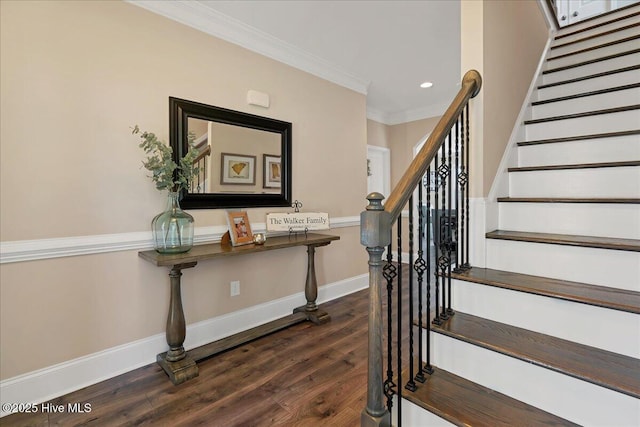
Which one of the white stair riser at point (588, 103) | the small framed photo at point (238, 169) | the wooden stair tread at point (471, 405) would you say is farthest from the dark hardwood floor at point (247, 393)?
the white stair riser at point (588, 103)

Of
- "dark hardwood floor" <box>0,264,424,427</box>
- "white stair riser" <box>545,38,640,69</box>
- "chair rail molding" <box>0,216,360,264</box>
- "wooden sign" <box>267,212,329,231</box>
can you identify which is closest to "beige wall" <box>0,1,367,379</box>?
"chair rail molding" <box>0,216,360,264</box>

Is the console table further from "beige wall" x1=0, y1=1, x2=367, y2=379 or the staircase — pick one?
the staircase

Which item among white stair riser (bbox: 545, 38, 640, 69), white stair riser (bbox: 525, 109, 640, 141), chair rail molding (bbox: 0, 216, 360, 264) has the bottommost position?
chair rail molding (bbox: 0, 216, 360, 264)

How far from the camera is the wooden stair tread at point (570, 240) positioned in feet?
4.62

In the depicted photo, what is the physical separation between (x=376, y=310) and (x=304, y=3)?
2.33 meters

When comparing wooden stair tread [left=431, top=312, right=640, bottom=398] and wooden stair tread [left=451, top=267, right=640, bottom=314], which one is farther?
wooden stair tread [left=451, top=267, right=640, bottom=314]

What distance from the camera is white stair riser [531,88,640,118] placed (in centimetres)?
204

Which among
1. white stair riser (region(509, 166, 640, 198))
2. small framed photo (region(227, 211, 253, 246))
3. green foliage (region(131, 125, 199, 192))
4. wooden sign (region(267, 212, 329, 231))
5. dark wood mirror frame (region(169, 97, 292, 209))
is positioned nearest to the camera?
white stair riser (region(509, 166, 640, 198))

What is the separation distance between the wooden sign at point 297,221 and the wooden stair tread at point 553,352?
168 cm

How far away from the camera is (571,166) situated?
1825 mm

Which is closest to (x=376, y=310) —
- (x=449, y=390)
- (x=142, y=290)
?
(x=449, y=390)

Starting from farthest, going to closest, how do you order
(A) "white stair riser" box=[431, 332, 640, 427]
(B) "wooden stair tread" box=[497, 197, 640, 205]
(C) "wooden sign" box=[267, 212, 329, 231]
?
(C) "wooden sign" box=[267, 212, 329, 231], (B) "wooden stair tread" box=[497, 197, 640, 205], (A) "white stair riser" box=[431, 332, 640, 427]

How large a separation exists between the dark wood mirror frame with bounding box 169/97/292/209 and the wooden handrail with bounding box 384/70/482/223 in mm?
1743

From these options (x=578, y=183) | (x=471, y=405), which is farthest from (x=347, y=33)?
(x=471, y=405)
